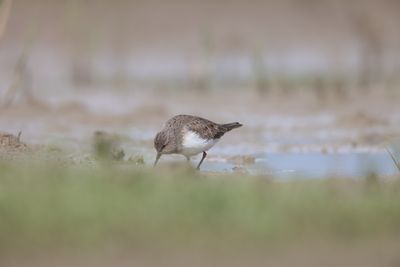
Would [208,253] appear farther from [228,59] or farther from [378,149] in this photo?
[228,59]

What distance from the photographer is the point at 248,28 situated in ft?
80.4

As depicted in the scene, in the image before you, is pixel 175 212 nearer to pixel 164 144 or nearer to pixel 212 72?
pixel 164 144

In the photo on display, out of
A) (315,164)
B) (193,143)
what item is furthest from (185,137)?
(315,164)

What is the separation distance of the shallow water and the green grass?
249 centimetres

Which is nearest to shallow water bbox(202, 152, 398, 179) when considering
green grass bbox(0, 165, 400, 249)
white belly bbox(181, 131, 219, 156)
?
white belly bbox(181, 131, 219, 156)

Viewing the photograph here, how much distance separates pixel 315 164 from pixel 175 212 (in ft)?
16.1

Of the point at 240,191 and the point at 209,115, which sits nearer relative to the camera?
→ the point at 240,191

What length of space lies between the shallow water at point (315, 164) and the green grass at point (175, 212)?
249 cm

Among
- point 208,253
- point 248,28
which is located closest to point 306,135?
point 208,253

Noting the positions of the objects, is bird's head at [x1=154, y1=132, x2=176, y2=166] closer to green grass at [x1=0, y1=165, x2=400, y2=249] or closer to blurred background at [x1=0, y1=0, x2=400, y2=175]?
blurred background at [x1=0, y1=0, x2=400, y2=175]

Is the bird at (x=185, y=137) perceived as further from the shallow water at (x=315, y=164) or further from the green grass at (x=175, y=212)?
the green grass at (x=175, y=212)

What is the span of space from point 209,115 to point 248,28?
290 inches

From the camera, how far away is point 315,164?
40.7 feet

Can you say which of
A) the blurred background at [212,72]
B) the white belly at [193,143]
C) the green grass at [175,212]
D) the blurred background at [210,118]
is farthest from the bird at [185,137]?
the green grass at [175,212]
